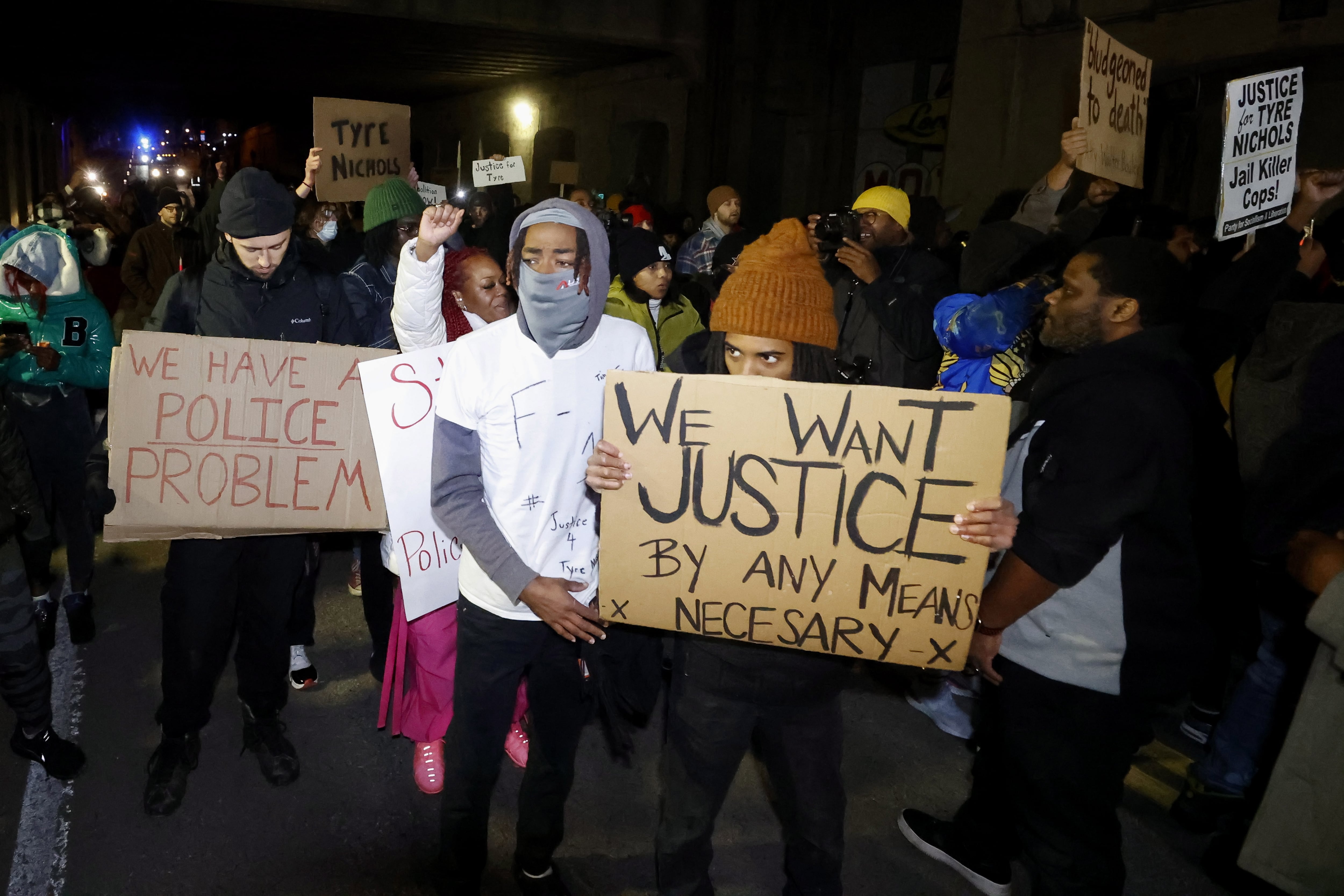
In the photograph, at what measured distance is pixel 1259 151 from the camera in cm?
363

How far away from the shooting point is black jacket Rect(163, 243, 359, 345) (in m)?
3.13

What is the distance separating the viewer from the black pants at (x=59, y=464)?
4.34 m

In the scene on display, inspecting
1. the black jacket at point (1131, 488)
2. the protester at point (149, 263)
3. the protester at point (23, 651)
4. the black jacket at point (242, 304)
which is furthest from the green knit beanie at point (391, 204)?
the protester at point (149, 263)

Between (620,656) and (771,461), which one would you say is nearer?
(771,461)

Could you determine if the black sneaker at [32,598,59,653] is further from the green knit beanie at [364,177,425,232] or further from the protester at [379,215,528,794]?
the green knit beanie at [364,177,425,232]

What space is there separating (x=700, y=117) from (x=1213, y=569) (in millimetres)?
14525

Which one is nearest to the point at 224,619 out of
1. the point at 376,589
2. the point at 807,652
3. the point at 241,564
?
the point at 241,564

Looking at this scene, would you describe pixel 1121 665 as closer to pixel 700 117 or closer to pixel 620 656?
pixel 620 656

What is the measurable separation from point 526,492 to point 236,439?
47.6 inches

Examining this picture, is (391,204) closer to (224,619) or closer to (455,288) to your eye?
(455,288)

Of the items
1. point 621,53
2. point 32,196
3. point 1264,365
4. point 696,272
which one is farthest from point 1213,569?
point 32,196

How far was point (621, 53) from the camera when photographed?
16547mm

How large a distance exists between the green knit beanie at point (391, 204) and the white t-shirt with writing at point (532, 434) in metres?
2.33

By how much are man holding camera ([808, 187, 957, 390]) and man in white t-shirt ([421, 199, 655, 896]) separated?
2.03 metres
